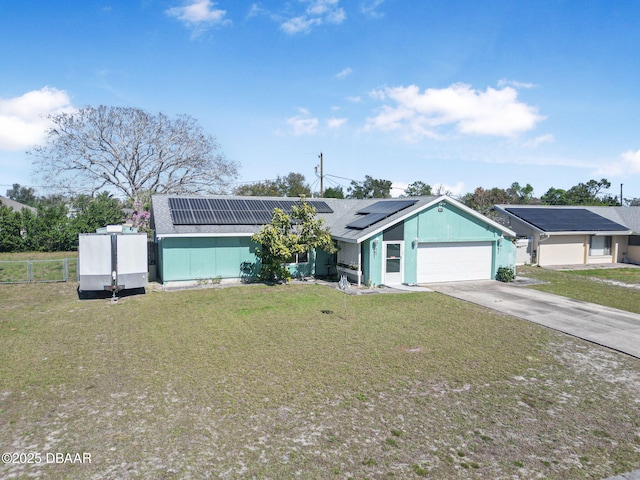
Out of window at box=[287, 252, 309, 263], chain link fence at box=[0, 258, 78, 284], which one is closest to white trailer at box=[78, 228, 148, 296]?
chain link fence at box=[0, 258, 78, 284]

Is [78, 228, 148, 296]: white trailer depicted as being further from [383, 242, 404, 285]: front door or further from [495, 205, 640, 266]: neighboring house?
[495, 205, 640, 266]: neighboring house

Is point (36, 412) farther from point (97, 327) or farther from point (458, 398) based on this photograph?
point (458, 398)

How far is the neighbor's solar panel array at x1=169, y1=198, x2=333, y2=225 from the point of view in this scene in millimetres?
18516

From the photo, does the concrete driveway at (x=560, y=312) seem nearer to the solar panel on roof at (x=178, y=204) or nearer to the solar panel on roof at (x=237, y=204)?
the solar panel on roof at (x=237, y=204)

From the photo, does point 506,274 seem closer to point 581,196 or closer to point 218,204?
point 218,204

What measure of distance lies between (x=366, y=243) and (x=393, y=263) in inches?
64.1

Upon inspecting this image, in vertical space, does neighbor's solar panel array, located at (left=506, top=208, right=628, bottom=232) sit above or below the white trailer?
above

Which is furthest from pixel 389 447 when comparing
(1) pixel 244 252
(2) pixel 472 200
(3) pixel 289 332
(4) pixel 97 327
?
(2) pixel 472 200

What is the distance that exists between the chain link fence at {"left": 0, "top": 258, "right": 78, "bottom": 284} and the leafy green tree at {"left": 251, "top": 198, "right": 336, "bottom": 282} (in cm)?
874

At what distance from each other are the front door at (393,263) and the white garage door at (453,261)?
3.94 feet

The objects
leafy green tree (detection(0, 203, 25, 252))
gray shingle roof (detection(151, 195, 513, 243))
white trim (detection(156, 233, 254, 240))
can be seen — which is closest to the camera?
white trim (detection(156, 233, 254, 240))

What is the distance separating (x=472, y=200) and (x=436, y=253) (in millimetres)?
41847

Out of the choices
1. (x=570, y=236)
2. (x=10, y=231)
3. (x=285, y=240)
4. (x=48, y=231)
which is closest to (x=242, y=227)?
(x=285, y=240)

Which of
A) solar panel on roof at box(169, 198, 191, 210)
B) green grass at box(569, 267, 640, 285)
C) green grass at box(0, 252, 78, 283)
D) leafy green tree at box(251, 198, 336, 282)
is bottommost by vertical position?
green grass at box(569, 267, 640, 285)
